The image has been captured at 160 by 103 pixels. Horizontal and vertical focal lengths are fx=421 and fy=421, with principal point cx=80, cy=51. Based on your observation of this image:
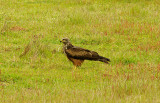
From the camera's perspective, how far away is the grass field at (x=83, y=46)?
27.4ft

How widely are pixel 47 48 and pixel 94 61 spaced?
1.54 m

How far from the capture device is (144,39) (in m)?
15.4

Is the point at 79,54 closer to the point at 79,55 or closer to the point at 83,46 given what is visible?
the point at 79,55

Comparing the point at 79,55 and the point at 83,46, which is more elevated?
the point at 79,55

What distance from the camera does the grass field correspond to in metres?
8.34

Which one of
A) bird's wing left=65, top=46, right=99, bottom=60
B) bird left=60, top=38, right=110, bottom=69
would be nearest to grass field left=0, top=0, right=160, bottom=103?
bird left=60, top=38, right=110, bottom=69

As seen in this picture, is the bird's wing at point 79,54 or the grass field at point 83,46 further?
the bird's wing at point 79,54

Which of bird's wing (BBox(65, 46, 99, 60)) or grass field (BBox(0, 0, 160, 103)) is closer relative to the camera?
grass field (BBox(0, 0, 160, 103))

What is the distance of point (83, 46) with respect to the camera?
47.7ft

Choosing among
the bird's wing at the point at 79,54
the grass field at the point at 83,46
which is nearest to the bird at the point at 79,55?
the bird's wing at the point at 79,54

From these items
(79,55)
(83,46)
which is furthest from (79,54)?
(83,46)

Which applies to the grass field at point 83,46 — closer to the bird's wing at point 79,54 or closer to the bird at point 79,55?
the bird at point 79,55

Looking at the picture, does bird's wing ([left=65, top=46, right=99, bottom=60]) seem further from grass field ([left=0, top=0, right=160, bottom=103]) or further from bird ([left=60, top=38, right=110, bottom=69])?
grass field ([left=0, top=0, right=160, bottom=103])

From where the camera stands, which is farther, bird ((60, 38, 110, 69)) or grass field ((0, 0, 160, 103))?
bird ((60, 38, 110, 69))
